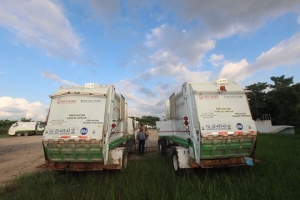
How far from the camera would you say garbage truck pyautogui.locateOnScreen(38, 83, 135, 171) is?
6.71m

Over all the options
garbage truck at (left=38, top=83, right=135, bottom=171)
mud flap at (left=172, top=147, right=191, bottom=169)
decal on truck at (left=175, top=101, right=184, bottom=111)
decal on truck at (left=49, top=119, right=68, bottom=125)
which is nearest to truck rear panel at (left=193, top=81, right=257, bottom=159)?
mud flap at (left=172, top=147, right=191, bottom=169)

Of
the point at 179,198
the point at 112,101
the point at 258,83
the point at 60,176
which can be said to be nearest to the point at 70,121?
the point at 112,101

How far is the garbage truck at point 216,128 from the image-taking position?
6.39 meters

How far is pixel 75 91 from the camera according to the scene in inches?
298

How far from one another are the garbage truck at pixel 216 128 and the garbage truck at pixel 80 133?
8.53ft

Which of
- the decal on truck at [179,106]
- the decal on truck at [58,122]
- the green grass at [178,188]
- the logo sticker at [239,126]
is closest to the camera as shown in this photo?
the green grass at [178,188]

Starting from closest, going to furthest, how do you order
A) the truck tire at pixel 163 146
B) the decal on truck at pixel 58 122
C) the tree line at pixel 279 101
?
the decal on truck at pixel 58 122 → the truck tire at pixel 163 146 → the tree line at pixel 279 101

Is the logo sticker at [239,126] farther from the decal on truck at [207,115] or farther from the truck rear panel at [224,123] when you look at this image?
the decal on truck at [207,115]

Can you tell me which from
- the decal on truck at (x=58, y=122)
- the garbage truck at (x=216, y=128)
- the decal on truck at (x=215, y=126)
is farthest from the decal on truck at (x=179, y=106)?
the decal on truck at (x=58, y=122)

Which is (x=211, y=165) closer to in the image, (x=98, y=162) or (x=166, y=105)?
(x=98, y=162)

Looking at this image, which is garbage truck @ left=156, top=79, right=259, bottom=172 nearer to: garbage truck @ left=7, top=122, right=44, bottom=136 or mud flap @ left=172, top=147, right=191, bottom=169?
mud flap @ left=172, top=147, right=191, bottom=169

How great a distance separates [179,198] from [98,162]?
3.38 metres

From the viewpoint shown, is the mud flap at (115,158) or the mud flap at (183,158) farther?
the mud flap at (115,158)

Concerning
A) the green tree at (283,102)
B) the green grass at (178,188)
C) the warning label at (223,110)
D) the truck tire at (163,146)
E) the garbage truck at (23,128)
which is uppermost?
the green tree at (283,102)
